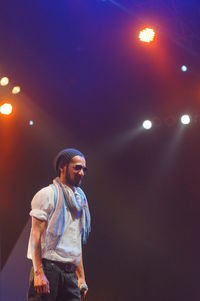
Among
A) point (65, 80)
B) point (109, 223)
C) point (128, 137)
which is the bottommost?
point (109, 223)

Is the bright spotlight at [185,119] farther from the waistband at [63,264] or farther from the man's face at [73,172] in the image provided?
the waistband at [63,264]

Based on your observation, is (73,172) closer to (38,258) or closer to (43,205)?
(43,205)

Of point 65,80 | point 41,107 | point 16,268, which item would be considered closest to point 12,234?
point 16,268

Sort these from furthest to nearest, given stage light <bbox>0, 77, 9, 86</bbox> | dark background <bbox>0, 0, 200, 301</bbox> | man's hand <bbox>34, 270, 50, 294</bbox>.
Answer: stage light <bbox>0, 77, 9, 86</bbox>, dark background <bbox>0, 0, 200, 301</bbox>, man's hand <bbox>34, 270, 50, 294</bbox>

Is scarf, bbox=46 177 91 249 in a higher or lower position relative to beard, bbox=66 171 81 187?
lower

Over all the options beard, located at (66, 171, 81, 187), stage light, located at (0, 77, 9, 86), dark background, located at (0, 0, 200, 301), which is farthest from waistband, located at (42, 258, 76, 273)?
stage light, located at (0, 77, 9, 86)

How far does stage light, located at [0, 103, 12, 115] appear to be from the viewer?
545cm

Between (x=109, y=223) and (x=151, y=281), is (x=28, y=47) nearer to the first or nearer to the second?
(x=109, y=223)

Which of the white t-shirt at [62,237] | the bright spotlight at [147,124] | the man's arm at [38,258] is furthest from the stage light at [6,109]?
the man's arm at [38,258]

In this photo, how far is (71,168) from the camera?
2.79 metres

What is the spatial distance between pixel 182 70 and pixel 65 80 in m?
1.52

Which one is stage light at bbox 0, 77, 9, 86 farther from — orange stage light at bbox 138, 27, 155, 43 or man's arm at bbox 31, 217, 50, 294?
man's arm at bbox 31, 217, 50, 294

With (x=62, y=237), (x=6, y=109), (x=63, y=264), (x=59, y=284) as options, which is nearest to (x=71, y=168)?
(x=62, y=237)

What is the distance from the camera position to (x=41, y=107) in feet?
18.4
